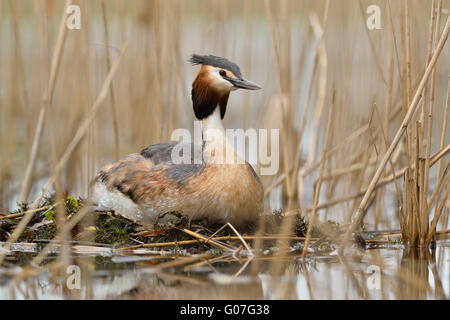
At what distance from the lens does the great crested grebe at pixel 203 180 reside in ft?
15.2

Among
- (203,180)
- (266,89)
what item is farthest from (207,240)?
(266,89)

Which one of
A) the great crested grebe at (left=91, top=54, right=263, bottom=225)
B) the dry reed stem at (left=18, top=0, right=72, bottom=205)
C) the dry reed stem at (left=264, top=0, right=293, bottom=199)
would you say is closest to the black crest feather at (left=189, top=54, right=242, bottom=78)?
the great crested grebe at (left=91, top=54, right=263, bottom=225)

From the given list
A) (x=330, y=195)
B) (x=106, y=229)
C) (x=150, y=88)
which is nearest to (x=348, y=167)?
(x=330, y=195)

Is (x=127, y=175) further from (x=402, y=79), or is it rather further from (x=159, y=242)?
(x=402, y=79)

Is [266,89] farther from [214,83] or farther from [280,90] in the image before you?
[214,83]

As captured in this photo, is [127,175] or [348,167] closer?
[127,175]

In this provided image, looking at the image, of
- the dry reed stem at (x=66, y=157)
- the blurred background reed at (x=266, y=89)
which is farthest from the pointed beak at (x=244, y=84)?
the dry reed stem at (x=66, y=157)

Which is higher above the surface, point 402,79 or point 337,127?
point 402,79

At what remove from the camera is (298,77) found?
6.04 m

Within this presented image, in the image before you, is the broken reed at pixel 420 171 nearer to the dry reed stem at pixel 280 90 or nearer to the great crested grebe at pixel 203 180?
the dry reed stem at pixel 280 90

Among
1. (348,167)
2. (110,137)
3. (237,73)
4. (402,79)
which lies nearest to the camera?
(402,79)

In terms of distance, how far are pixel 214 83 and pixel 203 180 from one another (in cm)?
77

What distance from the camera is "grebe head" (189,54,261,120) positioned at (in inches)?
189

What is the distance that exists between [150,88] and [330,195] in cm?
204
